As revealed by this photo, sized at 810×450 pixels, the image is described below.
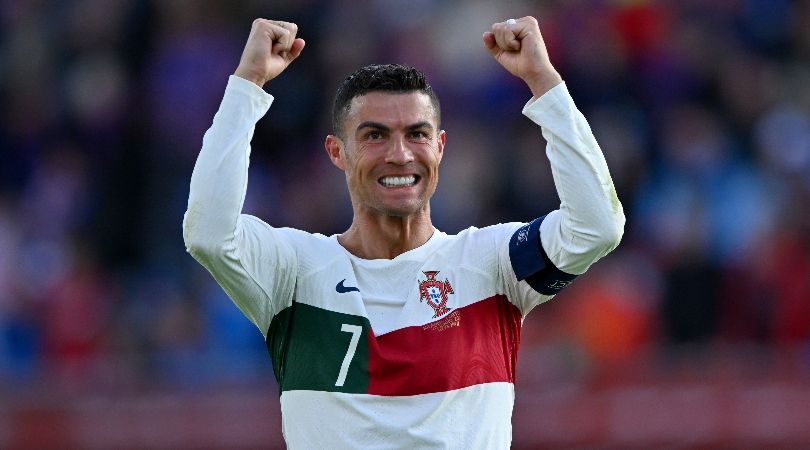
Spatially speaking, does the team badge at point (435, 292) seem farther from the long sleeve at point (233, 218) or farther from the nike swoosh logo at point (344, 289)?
the long sleeve at point (233, 218)

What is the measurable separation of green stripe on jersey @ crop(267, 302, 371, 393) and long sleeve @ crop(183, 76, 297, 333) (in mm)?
120

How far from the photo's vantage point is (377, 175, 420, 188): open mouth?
5.52 metres

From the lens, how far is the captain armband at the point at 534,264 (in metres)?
5.36

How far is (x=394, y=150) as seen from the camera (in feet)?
17.9

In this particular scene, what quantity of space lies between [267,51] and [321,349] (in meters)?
1.03

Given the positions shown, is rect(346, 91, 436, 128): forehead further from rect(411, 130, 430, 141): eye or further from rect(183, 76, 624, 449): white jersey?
rect(183, 76, 624, 449): white jersey

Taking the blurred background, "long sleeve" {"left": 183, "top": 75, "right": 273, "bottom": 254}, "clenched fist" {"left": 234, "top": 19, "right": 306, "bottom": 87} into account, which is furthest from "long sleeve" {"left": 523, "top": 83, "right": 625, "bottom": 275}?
the blurred background

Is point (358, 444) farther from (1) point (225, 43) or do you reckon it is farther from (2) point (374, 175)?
(1) point (225, 43)

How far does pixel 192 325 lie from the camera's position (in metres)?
11.8

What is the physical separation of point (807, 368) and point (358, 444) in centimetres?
629

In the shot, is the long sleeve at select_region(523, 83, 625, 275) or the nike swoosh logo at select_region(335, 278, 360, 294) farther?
the nike swoosh logo at select_region(335, 278, 360, 294)

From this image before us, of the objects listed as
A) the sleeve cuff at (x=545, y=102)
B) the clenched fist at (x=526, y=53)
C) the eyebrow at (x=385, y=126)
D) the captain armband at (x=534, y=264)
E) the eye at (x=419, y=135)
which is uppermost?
the clenched fist at (x=526, y=53)

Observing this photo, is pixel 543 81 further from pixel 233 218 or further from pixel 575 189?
pixel 233 218

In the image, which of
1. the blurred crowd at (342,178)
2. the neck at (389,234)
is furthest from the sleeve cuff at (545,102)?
the blurred crowd at (342,178)
